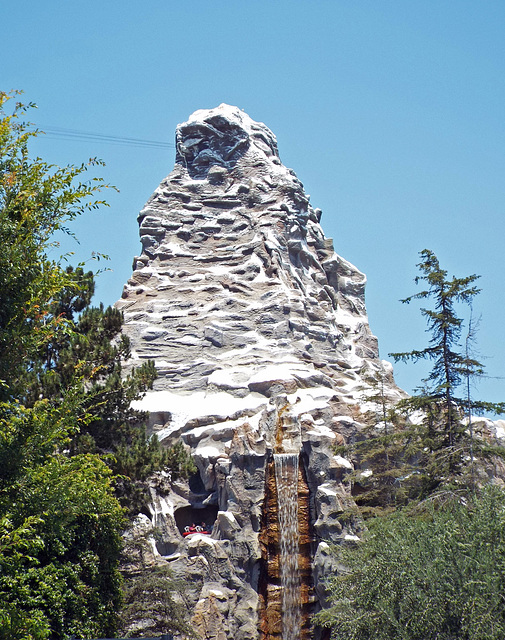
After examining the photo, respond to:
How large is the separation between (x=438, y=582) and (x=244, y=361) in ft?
119

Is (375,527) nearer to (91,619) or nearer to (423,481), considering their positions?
(423,481)

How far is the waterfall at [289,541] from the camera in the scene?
35000mm

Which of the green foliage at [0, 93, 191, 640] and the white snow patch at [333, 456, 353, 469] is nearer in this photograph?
the green foliage at [0, 93, 191, 640]

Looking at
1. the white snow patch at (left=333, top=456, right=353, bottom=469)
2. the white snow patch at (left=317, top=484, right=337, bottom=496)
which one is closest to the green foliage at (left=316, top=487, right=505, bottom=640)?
the white snow patch at (left=317, top=484, right=337, bottom=496)

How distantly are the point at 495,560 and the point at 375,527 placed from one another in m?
6.13

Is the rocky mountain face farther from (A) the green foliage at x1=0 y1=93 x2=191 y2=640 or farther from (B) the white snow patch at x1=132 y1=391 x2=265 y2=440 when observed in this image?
(A) the green foliage at x1=0 y1=93 x2=191 y2=640

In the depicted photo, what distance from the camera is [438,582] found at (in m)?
14.5

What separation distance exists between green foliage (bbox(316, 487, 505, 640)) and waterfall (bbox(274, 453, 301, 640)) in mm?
18042

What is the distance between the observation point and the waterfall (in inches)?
1378

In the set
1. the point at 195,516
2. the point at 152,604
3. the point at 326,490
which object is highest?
the point at 326,490

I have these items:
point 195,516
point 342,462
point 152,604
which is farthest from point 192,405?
point 152,604

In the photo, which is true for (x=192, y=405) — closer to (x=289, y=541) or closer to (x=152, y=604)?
(x=289, y=541)

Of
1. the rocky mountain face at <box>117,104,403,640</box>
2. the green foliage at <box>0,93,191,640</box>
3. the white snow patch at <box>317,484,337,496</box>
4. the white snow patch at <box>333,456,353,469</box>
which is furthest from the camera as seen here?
the white snow patch at <box>333,456,353,469</box>

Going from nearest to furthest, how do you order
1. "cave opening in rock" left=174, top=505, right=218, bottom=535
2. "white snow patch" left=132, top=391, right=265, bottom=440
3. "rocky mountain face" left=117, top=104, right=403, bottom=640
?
1. "rocky mountain face" left=117, top=104, right=403, bottom=640
2. "cave opening in rock" left=174, top=505, right=218, bottom=535
3. "white snow patch" left=132, top=391, right=265, bottom=440
